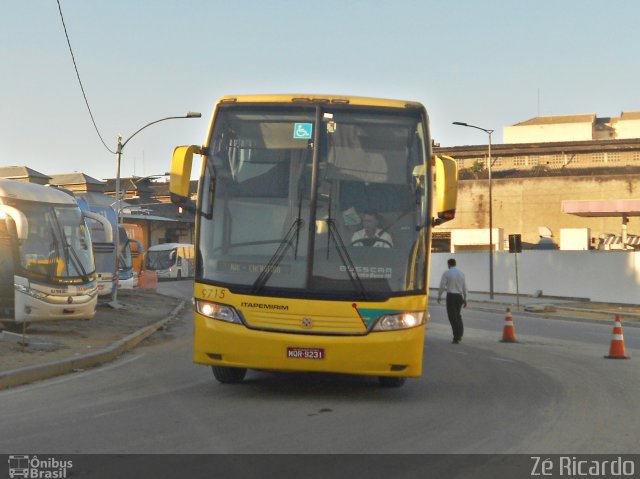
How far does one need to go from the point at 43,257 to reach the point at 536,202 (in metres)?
53.7

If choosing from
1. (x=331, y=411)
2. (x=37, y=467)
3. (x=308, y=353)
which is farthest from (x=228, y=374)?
(x=37, y=467)

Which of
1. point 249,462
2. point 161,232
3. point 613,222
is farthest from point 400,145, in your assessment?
point 161,232

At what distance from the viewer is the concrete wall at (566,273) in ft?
133

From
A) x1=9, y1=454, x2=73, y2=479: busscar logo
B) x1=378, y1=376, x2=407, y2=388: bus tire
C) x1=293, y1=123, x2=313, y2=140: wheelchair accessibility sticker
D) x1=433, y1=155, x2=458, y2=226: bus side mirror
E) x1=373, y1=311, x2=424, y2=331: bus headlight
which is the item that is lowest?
x1=378, y1=376, x2=407, y2=388: bus tire

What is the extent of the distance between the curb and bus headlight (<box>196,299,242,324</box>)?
10.5 ft

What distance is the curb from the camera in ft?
40.6

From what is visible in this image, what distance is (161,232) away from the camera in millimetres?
94375

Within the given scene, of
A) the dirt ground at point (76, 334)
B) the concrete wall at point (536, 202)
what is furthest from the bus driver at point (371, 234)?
the concrete wall at point (536, 202)

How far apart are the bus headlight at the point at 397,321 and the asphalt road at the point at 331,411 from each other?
88cm

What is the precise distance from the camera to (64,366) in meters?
14.0

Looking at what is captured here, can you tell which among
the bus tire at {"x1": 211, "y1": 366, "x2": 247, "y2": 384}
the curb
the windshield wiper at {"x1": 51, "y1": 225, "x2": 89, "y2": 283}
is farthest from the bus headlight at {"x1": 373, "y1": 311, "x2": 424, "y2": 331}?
the windshield wiper at {"x1": 51, "y1": 225, "x2": 89, "y2": 283}

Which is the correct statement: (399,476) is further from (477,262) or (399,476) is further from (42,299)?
(477,262)

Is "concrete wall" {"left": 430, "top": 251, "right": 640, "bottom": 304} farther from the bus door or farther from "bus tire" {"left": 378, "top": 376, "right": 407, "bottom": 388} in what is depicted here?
"bus tire" {"left": 378, "top": 376, "right": 407, "bottom": 388}

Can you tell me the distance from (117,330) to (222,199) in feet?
38.0
